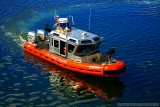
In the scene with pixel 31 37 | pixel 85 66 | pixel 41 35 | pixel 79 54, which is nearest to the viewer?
pixel 85 66

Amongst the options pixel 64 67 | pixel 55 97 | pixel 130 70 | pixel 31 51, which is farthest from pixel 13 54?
pixel 130 70

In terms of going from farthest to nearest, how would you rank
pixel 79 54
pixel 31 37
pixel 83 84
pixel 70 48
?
pixel 31 37 < pixel 70 48 < pixel 79 54 < pixel 83 84

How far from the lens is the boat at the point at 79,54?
2634cm

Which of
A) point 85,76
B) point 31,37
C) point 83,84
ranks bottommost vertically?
point 83,84

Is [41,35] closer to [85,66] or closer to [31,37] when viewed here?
[31,37]

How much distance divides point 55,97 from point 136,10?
28.1m

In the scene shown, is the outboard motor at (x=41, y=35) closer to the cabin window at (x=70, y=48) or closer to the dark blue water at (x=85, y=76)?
the dark blue water at (x=85, y=76)

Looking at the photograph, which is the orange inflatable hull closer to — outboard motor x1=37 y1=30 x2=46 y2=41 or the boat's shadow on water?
the boat's shadow on water

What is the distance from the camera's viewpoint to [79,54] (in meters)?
28.3

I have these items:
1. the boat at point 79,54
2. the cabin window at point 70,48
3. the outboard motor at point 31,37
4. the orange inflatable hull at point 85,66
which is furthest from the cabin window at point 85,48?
the outboard motor at point 31,37

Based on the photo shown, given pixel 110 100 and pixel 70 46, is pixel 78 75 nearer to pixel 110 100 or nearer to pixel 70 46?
pixel 70 46

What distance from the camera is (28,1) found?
5478cm

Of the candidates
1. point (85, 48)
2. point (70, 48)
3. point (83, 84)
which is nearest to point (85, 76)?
point (83, 84)

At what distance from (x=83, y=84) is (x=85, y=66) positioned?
1.69 metres
